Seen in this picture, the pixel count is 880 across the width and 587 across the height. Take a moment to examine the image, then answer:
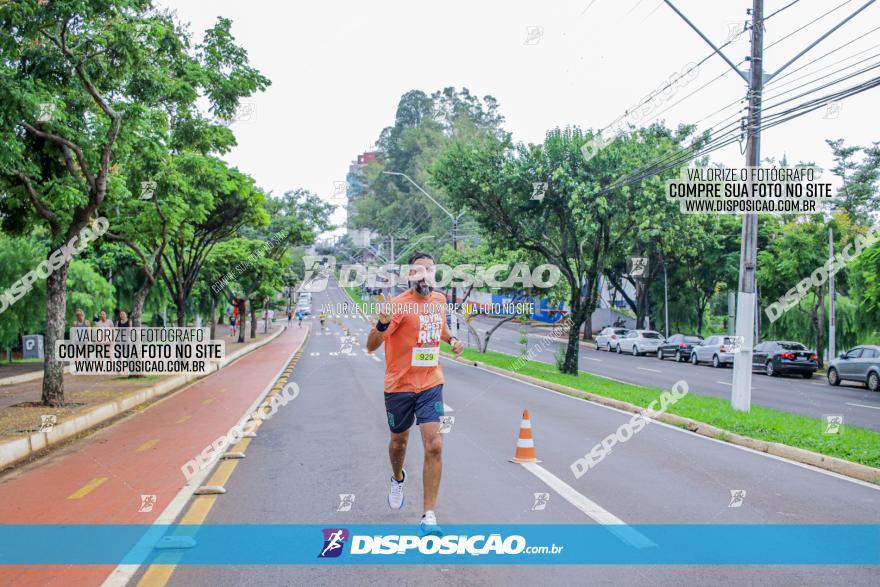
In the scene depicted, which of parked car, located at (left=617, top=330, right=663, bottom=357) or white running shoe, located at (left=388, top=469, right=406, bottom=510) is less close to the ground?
white running shoe, located at (left=388, top=469, right=406, bottom=510)

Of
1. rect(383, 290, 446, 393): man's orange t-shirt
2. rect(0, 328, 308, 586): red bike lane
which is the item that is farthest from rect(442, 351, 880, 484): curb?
rect(0, 328, 308, 586): red bike lane

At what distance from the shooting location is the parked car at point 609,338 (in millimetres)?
45500

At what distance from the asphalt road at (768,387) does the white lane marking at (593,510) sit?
9.63 metres

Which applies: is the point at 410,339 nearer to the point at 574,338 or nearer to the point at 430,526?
the point at 430,526

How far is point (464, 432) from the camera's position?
1135 centimetres

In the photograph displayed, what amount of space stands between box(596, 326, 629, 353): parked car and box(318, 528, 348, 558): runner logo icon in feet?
134

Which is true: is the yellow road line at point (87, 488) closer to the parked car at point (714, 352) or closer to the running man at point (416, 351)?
the running man at point (416, 351)

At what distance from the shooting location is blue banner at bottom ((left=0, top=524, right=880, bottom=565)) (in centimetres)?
528

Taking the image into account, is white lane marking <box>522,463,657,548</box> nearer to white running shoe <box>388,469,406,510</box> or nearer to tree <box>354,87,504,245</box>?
white running shoe <box>388,469,406,510</box>

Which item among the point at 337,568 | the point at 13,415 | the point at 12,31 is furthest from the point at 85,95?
the point at 337,568

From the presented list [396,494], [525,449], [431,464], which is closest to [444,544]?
[431,464]

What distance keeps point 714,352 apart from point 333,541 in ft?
105

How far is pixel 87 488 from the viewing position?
7730mm

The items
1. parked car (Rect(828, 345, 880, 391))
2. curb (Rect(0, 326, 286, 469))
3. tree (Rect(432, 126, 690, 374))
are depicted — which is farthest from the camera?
parked car (Rect(828, 345, 880, 391))
